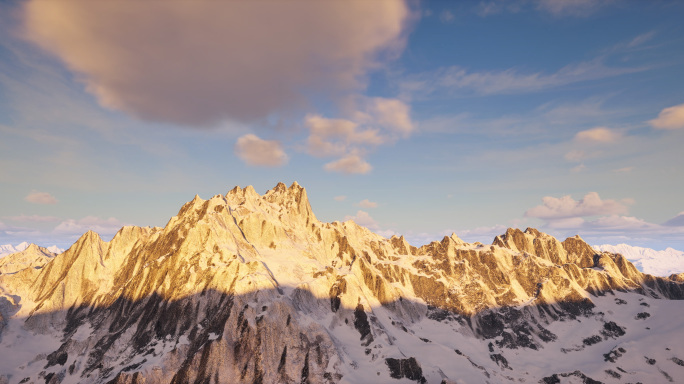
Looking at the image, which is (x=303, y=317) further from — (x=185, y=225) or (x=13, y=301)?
(x=13, y=301)

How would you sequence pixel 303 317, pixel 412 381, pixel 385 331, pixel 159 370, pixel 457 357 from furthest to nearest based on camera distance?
1. pixel 457 357
2. pixel 385 331
3. pixel 303 317
4. pixel 412 381
5. pixel 159 370

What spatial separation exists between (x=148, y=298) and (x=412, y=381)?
115 metres

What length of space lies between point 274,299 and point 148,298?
183 ft

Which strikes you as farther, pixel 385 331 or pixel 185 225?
pixel 185 225

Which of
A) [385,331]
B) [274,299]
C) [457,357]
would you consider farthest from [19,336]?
[457,357]

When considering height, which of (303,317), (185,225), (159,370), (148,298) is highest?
(185,225)

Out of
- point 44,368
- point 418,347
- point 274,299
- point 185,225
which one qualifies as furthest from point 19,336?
point 418,347

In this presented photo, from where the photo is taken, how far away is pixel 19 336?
17062 cm

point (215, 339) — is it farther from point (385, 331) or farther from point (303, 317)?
point (385, 331)

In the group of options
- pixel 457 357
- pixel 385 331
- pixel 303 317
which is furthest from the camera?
pixel 457 357

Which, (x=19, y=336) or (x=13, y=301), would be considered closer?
(x=19, y=336)

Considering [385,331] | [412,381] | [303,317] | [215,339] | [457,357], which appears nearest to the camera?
[215,339]

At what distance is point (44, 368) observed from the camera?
153125 millimetres

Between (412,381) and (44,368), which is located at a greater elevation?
(44,368)
